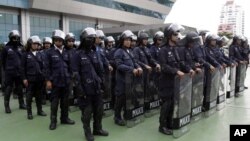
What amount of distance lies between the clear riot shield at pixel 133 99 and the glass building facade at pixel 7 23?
2634 centimetres

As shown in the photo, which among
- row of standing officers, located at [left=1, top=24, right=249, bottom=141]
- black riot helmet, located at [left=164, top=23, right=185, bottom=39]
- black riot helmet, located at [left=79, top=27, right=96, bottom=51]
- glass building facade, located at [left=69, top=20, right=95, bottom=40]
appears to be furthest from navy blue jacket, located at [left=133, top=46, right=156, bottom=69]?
glass building facade, located at [left=69, top=20, right=95, bottom=40]

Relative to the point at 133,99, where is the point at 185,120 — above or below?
below

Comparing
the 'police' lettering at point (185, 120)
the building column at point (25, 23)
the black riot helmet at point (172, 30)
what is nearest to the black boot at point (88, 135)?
the 'police' lettering at point (185, 120)

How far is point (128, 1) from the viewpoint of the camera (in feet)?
161

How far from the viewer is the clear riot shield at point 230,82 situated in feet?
24.2

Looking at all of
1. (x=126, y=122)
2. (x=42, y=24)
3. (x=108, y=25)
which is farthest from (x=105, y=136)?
(x=108, y=25)

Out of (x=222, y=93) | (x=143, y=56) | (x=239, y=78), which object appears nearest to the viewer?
(x=143, y=56)

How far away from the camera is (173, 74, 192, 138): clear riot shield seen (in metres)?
4.82

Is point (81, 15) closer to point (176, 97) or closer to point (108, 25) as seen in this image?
point (108, 25)

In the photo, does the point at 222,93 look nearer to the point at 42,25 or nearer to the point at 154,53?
the point at 154,53

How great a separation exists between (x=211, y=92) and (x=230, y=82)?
1.48m

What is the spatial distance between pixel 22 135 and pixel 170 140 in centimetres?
258

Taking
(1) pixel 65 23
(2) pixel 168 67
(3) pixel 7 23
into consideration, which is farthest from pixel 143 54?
(1) pixel 65 23

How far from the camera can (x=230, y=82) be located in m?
7.53
